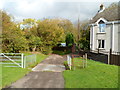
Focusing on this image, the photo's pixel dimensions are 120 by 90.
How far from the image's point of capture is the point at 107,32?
64.4ft

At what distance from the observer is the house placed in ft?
61.1

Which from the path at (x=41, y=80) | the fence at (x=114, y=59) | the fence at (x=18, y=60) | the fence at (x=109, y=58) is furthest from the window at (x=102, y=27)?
the path at (x=41, y=80)

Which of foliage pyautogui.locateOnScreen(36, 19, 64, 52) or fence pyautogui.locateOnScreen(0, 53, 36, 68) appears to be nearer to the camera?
fence pyautogui.locateOnScreen(0, 53, 36, 68)

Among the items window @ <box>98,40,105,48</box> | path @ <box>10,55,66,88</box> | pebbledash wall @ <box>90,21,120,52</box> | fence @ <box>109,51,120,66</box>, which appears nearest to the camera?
path @ <box>10,55,66,88</box>

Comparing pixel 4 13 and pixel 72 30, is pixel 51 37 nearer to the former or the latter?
pixel 4 13

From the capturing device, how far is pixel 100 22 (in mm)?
20609

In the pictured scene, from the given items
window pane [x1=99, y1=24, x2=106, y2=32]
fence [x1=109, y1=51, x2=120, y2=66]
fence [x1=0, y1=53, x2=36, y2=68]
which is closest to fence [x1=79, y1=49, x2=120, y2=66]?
fence [x1=109, y1=51, x2=120, y2=66]

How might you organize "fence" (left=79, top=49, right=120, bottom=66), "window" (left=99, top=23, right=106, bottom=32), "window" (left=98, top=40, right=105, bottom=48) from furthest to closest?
"window" (left=98, top=40, right=105, bottom=48)
"window" (left=99, top=23, right=106, bottom=32)
"fence" (left=79, top=49, right=120, bottom=66)

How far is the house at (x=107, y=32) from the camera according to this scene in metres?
18.6

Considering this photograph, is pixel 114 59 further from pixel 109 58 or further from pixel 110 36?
pixel 110 36

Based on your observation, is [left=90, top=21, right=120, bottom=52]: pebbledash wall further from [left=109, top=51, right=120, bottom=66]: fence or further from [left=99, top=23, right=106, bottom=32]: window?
[left=109, top=51, right=120, bottom=66]: fence

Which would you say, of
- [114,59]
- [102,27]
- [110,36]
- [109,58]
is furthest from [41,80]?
[102,27]

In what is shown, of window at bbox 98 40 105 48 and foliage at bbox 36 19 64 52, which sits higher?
foliage at bbox 36 19 64 52

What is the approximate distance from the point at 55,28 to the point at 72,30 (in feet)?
57.1
